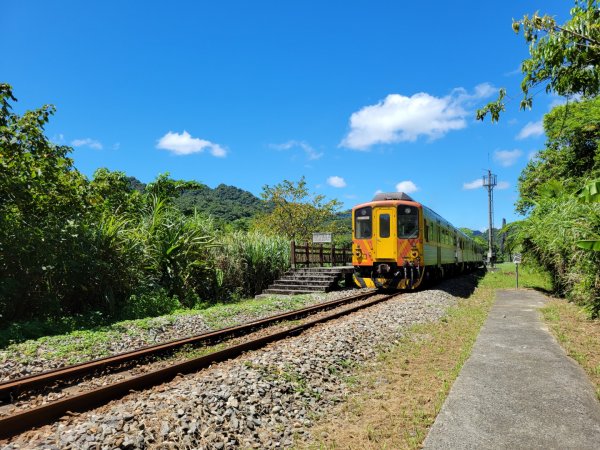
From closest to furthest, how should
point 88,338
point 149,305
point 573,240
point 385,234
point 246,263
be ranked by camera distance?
point 88,338
point 573,240
point 149,305
point 385,234
point 246,263

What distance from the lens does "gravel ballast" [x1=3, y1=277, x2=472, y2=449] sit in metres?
3.44

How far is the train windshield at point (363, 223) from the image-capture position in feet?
49.5

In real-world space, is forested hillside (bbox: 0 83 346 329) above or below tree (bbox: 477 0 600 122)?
below

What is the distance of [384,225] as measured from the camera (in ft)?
48.6

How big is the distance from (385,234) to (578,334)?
7.89 m

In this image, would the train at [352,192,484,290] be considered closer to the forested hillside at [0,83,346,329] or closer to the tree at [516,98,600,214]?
the tree at [516,98,600,214]

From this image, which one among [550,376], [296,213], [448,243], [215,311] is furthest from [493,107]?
[296,213]

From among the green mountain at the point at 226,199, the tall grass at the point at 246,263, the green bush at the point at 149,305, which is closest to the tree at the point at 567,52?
the green bush at the point at 149,305

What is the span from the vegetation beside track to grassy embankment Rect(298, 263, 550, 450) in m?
1.36

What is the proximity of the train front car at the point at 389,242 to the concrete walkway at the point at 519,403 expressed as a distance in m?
7.76

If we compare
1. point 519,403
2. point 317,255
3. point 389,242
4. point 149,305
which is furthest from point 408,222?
point 519,403

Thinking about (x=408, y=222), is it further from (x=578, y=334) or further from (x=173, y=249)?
(x=173, y=249)

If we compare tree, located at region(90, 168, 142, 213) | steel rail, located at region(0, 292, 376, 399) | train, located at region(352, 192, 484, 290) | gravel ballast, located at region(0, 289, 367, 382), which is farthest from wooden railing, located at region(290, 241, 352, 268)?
steel rail, located at region(0, 292, 376, 399)

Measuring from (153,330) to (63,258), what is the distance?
114 inches
